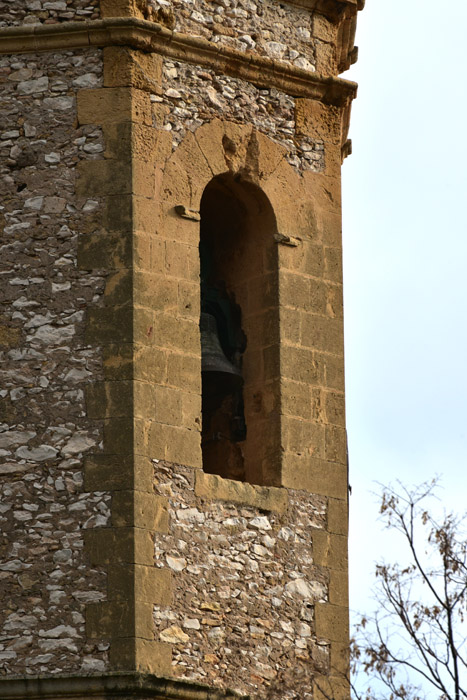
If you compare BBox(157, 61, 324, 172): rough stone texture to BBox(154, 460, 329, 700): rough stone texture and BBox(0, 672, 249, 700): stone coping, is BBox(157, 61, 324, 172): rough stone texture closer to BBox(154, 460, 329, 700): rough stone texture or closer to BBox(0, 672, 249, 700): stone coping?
BBox(154, 460, 329, 700): rough stone texture

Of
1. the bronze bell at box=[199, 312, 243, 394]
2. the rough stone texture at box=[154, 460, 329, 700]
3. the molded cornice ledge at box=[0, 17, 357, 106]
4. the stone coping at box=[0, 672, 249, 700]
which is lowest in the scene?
the stone coping at box=[0, 672, 249, 700]

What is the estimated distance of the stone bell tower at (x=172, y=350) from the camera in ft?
57.0

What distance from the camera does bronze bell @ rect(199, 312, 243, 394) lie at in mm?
18844

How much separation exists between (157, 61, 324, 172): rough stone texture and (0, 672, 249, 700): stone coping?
3.94m

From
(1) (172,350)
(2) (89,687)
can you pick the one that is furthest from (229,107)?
(2) (89,687)

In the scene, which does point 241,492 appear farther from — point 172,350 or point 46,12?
point 46,12

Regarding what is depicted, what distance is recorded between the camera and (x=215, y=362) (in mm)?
18875

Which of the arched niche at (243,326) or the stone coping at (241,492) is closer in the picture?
Result: the stone coping at (241,492)

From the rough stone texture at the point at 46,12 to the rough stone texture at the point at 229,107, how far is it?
67 cm

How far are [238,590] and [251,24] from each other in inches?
167

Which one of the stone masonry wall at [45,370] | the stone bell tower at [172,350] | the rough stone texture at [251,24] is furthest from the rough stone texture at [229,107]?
the stone masonry wall at [45,370]

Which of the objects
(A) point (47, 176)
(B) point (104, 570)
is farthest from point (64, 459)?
(A) point (47, 176)

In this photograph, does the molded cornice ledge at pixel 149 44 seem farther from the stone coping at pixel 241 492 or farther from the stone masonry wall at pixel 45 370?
the stone coping at pixel 241 492

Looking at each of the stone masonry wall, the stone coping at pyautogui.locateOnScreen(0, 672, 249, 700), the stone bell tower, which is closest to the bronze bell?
the stone bell tower
